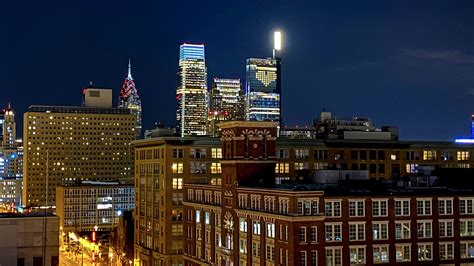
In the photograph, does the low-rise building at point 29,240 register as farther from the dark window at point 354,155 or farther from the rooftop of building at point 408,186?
the dark window at point 354,155

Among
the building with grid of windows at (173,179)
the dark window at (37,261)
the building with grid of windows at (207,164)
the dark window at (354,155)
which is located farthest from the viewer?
the dark window at (354,155)

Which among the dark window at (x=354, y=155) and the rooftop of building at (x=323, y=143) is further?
the dark window at (x=354, y=155)

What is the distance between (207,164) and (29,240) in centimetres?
9131

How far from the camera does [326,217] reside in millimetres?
96250

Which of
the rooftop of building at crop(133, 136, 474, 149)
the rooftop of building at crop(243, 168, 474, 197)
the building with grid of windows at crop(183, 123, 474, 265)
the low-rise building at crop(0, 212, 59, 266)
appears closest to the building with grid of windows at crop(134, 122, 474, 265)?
the rooftop of building at crop(133, 136, 474, 149)

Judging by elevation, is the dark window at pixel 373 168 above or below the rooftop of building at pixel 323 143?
below

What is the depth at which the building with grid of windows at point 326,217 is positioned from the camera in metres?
95.4

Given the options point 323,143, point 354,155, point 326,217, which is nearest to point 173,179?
point 323,143

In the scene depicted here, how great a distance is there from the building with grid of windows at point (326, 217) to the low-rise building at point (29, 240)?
44.8m

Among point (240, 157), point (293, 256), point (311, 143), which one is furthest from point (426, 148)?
point (293, 256)

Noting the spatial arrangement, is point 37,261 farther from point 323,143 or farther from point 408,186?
point 323,143

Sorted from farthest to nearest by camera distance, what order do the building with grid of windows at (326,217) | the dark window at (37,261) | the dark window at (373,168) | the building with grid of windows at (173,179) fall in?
the dark window at (373,168), the building with grid of windows at (173,179), the building with grid of windows at (326,217), the dark window at (37,261)

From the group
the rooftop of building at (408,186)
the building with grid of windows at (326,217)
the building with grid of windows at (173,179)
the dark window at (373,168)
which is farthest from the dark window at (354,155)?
the building with grid of windows at (326,217)

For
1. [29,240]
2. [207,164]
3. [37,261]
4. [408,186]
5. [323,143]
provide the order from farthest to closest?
[323,143] → [207,164] → [408,186] → [37,261] → [29,240]
